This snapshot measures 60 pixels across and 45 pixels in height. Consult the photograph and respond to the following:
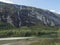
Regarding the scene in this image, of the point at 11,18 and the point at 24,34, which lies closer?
the point at 24,34

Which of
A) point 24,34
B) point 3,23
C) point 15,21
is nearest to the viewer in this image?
point 24,34

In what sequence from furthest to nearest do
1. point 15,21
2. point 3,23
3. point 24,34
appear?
1. point 15,21
2. point 3,23
3. point 24,34

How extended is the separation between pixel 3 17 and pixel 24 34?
10573 cm

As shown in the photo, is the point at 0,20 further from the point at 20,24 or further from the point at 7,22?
the point at 20,24

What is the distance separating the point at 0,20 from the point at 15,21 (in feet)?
49.6

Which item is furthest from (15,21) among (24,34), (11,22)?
(24,34)

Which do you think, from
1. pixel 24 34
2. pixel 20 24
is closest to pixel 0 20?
pixel 20 24

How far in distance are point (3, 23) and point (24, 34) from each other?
91.1m

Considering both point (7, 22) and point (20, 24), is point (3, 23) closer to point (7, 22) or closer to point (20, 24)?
point (7, 22)

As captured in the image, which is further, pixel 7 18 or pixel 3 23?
pixel 7 18

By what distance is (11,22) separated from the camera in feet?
629

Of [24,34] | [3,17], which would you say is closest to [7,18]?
[3,17]

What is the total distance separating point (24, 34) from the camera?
95.1 m

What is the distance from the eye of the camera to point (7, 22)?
188125mm
